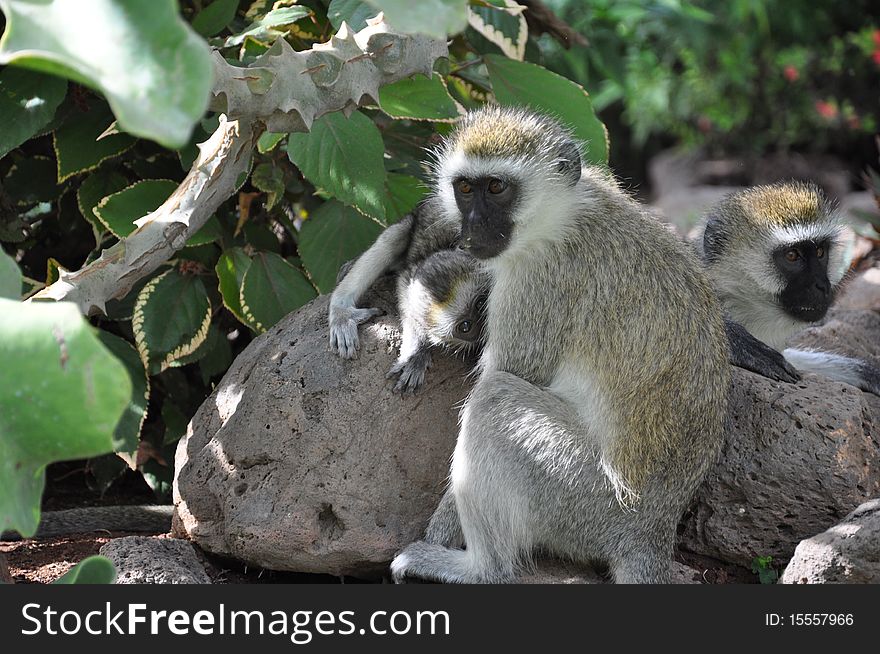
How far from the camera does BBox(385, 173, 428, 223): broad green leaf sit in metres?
4.77

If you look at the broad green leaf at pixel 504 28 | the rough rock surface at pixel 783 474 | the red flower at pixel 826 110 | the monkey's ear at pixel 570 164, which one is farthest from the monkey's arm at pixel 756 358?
the red flower at pixel 826 110

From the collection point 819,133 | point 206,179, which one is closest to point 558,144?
point 206,179

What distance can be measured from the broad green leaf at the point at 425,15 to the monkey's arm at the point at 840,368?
3047 mm

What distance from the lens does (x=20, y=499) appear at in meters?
2.28

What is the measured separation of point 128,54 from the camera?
194 cm

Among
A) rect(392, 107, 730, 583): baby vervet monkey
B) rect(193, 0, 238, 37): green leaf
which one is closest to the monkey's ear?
rect(392, 107, 730, 583): baby vervet monkey

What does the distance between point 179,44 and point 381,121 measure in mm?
3184

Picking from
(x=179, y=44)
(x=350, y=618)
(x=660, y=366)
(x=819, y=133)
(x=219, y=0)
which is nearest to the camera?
(x=179, y=44)

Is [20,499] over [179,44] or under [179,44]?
under

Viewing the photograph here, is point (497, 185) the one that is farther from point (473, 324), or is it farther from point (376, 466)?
point (376, 466)

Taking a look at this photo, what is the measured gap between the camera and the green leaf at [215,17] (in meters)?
4.49

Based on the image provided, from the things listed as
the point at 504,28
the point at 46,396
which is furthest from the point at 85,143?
the point at 46,396

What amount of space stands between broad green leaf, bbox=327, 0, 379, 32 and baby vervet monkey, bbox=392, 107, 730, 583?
76 cm

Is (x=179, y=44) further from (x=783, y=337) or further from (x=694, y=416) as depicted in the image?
(x=783, y=337)
